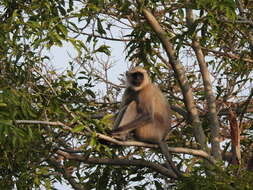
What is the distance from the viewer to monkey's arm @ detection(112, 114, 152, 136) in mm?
5051

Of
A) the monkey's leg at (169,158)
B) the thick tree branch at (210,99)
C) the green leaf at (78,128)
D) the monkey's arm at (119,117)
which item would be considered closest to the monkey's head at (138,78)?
the monkey's arm at (119,117)

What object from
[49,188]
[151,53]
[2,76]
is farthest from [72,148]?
[151,53]

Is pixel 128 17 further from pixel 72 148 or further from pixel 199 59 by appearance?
pixel 72 148

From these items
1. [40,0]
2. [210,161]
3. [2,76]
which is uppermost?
[40,0]

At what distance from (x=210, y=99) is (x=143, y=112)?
751 millimetres

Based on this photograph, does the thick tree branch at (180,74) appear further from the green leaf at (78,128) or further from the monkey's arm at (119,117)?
the green leaf at (78,128)

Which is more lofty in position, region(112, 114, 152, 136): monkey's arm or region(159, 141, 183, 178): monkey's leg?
region(112, 114, 152, 136): monkey's arm

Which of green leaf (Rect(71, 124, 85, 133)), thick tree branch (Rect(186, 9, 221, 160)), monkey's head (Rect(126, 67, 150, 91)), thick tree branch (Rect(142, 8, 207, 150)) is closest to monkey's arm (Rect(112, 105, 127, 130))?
monkey's head (Rect(126, 67, 150, 91))

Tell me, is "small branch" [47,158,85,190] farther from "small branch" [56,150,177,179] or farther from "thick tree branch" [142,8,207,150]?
"thick tree branch" [142,8,207,150]

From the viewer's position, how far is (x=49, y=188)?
4297mm

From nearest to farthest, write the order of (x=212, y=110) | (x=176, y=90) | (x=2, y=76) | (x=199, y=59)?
(x=2, y=76) < (x=212, y=110) < (x=199, y=59) < (x=176, y=90)

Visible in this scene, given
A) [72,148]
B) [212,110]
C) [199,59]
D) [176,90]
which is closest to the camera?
[72,148]

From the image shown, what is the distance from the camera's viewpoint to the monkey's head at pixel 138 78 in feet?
18.2

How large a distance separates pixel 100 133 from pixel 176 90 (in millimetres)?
2823
